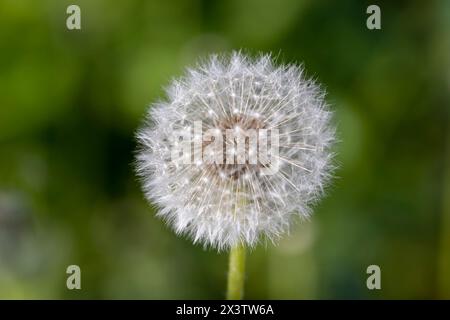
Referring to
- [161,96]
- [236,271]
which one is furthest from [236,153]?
[161,96]

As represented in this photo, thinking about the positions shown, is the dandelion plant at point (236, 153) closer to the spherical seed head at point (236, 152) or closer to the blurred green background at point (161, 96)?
the spherical seed head at point (236, 152)

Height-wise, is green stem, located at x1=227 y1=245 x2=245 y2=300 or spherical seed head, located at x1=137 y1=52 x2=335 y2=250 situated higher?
spherical seed head, located at x1=137 y1=52 x2=335 y2=250

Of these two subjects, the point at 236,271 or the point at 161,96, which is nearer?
the point at 236,271

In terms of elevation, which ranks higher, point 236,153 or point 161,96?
point 161,96

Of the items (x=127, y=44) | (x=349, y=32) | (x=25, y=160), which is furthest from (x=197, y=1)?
(x=25, y=160)

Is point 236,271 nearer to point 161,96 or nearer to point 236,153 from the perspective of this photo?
point 236,153

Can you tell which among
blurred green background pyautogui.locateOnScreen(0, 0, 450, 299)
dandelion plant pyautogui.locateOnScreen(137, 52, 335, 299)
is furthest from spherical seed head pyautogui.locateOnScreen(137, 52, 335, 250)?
blurred green background pyautogui.locateOnScreen(0, 0, 450, 299)

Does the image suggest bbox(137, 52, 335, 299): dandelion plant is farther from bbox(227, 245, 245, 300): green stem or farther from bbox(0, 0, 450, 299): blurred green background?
bbox(0, 0, 450, 299): blurred green background
